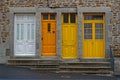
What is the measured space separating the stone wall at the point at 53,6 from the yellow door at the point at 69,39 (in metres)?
0.95

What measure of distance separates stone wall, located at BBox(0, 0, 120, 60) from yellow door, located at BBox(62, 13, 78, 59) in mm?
946

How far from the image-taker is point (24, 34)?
21.4m

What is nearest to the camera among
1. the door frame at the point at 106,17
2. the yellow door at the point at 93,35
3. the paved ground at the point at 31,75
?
the paved ground at the point at 31,75

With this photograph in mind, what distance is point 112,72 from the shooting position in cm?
1977

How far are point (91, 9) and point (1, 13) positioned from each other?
213 inches

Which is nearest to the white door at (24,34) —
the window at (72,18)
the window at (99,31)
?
the window at (72,18)

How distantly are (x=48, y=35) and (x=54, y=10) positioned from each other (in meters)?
1.56

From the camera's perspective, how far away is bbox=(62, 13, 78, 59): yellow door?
21281 mm

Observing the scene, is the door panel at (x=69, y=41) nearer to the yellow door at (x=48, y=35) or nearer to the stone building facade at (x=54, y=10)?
the stone building facade at (x=54, y=10)

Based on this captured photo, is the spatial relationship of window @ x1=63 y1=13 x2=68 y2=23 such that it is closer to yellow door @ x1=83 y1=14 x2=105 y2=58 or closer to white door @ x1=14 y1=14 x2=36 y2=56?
yellow door @ x1=83 y1=14 x2=105 y2=58

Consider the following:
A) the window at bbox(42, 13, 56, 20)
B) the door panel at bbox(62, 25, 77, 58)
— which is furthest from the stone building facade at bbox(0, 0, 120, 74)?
the door panel at bbox(62, 25, 77, 58)

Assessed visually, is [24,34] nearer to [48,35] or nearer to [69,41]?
[48,35]

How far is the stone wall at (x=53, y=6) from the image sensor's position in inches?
827

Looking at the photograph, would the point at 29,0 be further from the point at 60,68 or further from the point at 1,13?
the point at 60,68
